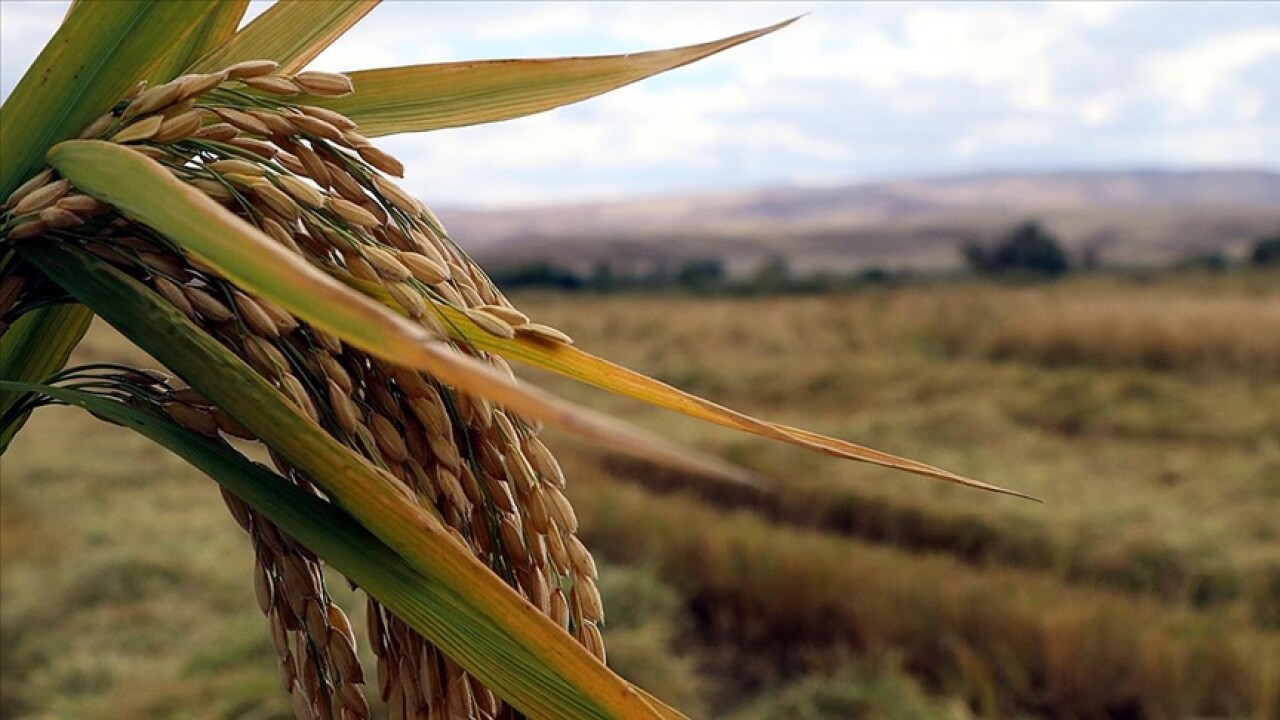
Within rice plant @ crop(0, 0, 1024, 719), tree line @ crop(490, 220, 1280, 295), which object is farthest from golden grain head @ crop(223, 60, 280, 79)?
tree line @ crop(490, 220, 1280, 295)

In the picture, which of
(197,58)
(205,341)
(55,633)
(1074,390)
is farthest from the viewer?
(1074,390)

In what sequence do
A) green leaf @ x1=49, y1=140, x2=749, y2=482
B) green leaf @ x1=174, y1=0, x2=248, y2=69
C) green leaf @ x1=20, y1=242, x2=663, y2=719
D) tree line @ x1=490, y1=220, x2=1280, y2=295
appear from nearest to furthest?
green leaf @ x1=49, y1=140, x2=749, y2=482 < green leaf @ x1=20, y1=242, x2=663, y2=719 < green leaf @ x1=174, y1=0, x2=248, y2=69 < tree line @ x1=490, y1=220, x2=1280, y2=295

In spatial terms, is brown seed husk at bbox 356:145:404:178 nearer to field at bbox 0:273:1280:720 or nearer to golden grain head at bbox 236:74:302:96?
golden grain head at bbox 236:74:302:96

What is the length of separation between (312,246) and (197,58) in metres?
0.27

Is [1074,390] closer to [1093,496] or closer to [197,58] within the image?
[1093,496]

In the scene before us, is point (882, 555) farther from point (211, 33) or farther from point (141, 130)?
Answer: point (141, 130)

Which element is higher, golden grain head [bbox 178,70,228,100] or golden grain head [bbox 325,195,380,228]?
golden grain head [bbox 178,70,228,100]

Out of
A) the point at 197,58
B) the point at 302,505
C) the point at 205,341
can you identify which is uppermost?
the point at 197,58

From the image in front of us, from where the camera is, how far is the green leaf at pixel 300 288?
15.6 inches

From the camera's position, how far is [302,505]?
0.66 metres

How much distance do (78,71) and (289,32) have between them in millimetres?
181

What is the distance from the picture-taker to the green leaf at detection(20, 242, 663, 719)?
617 mm

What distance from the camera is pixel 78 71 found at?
2.31 feet

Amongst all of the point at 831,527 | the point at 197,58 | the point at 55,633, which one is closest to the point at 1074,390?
the point at 831,527
